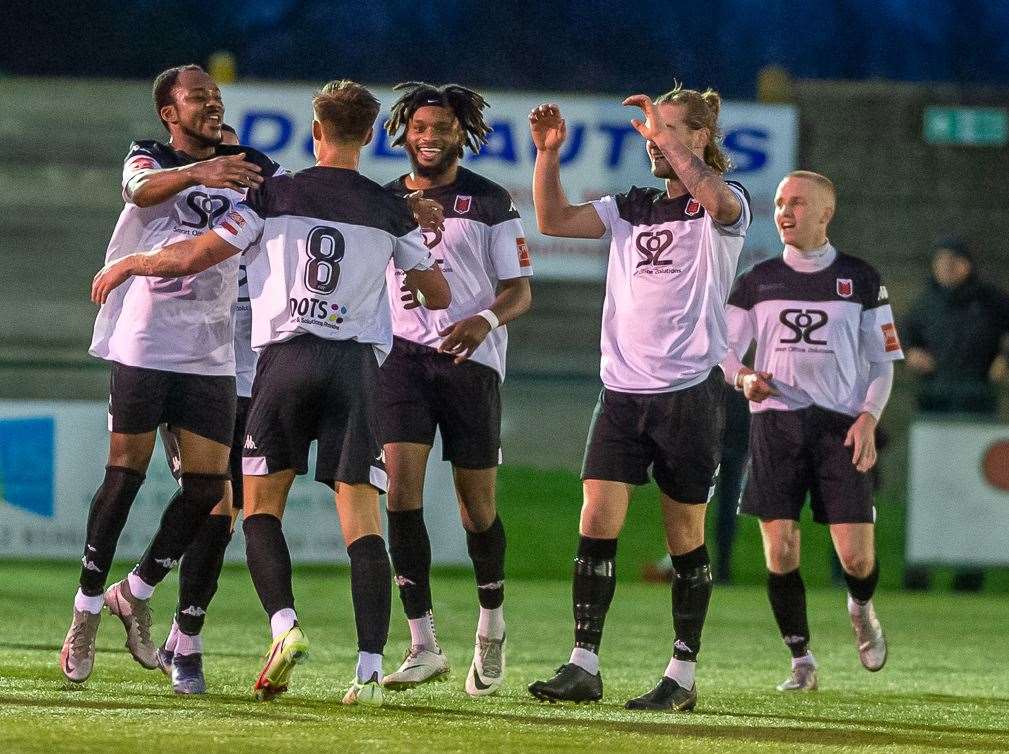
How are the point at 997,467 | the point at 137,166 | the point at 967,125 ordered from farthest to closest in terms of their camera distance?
1. the point at 967,125
2. the point at 997,467
3. the point at 137,166

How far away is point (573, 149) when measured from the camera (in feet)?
52.1

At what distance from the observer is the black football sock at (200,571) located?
597 cm

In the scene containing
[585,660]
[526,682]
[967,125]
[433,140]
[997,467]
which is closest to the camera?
[585,660]

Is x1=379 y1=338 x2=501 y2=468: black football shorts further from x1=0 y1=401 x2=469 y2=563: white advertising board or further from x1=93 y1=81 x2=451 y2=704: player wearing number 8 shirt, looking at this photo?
x1=0 y1=401 x2=469 y2=563: white advertising board

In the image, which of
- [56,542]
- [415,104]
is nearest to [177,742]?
[415,104]

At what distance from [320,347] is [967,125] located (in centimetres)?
1344

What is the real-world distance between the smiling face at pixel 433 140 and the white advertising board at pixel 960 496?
6.11m

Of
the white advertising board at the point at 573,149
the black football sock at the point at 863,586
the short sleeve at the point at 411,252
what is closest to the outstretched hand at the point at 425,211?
the short sleeve at the point at 411,252

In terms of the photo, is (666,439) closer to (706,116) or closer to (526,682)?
(706,116)

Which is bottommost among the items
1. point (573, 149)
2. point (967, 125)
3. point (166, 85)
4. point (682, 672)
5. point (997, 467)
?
point (682, 672)

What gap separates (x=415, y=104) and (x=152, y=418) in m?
1.35

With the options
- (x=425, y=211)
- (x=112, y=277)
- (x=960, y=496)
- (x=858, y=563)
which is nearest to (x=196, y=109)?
(x=112, y=277)

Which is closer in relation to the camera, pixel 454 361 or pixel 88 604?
pixel 88 604

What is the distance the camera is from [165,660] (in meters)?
6.38
